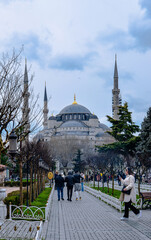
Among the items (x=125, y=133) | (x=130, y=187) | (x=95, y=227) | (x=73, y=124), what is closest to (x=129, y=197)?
(x=130, y=187)

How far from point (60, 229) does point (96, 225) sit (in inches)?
42.0

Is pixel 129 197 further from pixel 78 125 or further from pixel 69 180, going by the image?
pixel 78 125

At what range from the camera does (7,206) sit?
9.70 metres

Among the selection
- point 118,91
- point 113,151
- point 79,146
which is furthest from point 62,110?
point 113,151

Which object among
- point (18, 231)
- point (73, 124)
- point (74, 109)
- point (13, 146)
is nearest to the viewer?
point (18, 231)

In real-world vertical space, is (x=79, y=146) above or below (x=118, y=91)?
below

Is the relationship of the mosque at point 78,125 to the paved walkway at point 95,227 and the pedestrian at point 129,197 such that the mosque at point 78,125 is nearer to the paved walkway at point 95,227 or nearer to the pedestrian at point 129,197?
the paved walkway at point 95,227

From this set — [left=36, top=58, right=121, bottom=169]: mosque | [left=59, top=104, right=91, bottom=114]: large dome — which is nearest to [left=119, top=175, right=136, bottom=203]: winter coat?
[left=36, top=58, right=121, bottom=169]: mosque

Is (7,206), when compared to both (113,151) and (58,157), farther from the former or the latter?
(58,157)

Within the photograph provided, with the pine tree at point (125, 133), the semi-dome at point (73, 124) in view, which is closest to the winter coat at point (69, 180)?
the pine tree at point (125, 133)

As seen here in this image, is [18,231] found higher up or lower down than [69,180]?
lower down

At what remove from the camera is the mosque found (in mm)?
101312

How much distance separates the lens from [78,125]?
374 feet

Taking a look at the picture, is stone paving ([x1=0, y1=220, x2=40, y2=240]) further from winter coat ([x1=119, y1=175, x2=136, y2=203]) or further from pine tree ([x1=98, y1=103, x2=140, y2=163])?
pine tree ([x1=98, y1=103, x2=140, y2=163])
